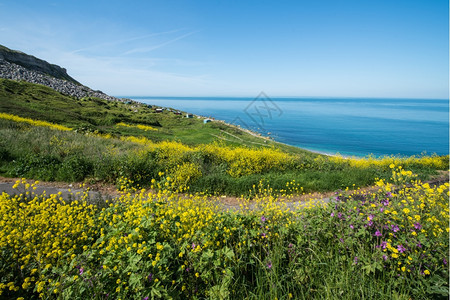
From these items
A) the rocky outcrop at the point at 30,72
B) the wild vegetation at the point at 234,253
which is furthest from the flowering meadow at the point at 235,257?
the rocky outcrop at the point at 30,72

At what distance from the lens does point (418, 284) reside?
2.62 metres

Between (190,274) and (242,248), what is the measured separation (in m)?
0.79

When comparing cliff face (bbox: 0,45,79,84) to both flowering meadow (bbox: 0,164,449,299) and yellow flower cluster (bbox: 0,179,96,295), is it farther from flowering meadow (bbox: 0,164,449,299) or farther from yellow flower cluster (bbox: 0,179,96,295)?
flowering meadow (bbox: 0,164,449,299)

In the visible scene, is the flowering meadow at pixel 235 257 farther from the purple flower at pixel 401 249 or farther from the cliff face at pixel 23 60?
the cliff face at pixel 23 60

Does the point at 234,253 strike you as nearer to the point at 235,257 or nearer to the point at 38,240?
Answer: the point at 235,257

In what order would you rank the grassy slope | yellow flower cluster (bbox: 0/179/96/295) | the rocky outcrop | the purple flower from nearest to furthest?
the purple flower → yellow flower cluster (bbox: 0/179/96/295) → the grassy slope → the rocky outcrop

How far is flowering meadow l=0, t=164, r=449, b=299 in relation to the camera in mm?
2457

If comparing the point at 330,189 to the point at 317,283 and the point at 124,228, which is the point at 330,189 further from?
the point at 124,228

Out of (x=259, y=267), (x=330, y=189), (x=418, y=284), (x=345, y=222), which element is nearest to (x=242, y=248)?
(x=259, y=267)

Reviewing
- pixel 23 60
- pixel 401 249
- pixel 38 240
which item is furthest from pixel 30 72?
pixel 401 249

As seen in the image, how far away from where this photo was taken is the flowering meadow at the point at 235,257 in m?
2.46

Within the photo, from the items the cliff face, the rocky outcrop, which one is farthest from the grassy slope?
the cliff face

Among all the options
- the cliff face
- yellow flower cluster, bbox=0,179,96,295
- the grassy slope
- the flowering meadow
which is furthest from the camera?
the cliff face

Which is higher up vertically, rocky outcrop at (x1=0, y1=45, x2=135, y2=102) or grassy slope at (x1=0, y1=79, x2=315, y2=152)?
rocky outcrop at (x1=0, y1=45, x2=135, y2=102)
